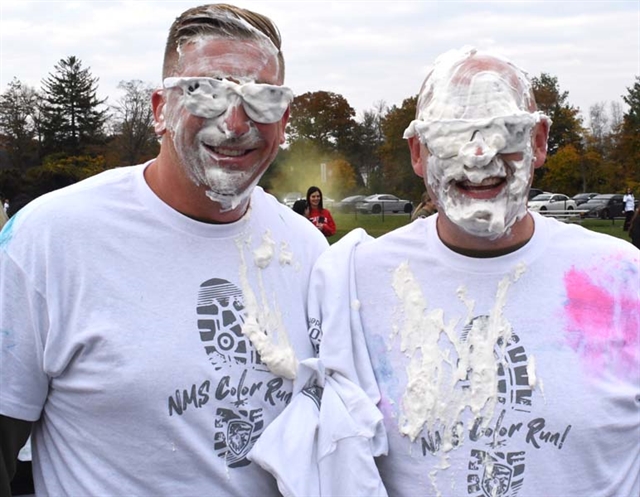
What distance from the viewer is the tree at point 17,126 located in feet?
131

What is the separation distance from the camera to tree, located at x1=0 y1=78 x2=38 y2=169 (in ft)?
131

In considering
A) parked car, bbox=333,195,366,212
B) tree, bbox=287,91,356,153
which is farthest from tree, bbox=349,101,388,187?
parked car, bbox=333,195,366,212

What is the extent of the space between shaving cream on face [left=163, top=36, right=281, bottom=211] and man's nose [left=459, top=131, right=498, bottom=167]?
A: 56 cm

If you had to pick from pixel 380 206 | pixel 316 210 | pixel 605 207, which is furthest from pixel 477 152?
pixel 380 206

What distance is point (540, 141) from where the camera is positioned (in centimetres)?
219

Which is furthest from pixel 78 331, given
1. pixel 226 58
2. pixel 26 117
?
pixel 26 117

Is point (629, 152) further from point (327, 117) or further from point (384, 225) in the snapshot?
point (327, 117)

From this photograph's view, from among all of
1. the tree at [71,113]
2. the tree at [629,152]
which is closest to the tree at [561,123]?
the tree at [629,152]

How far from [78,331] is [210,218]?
0.49 metres

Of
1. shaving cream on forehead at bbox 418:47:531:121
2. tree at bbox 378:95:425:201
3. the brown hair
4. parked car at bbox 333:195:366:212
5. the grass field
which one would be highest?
the brown hair

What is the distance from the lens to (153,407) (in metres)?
1.98

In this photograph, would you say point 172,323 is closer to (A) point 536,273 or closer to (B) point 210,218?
(B) point 210,218

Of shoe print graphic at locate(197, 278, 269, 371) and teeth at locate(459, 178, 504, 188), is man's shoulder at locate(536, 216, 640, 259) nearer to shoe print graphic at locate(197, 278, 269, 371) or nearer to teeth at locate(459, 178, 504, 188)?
teeth at locate(459, 178, 504, 188)

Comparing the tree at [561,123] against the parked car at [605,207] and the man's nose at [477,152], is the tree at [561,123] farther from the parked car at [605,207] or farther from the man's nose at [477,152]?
the man's nose at [477,152]
